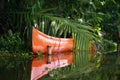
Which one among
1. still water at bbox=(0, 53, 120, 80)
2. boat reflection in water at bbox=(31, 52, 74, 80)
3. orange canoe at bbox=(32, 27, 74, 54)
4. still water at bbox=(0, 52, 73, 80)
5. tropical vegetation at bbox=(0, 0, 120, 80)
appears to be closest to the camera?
still water at bbox=(0, 52, 73, 80)

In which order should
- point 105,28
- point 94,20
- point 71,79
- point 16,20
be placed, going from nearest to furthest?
1. point 71,79
2. point 16,20
3. point 94,20
4. point 105,28

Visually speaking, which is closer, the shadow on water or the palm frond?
the shadow on water

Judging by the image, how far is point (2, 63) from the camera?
39.0 ft

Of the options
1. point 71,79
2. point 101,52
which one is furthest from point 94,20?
point 71,79

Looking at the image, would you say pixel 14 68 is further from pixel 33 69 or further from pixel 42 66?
pixel 42 66

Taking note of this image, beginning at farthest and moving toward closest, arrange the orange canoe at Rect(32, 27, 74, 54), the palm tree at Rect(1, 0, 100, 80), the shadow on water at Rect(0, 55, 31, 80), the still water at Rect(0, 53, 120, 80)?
the palm tree at Rect(1, 0, 100, 80)
the orange canoe at Rect(32, 27, 74, 54)
the still water at Rect(0, 53, 120, 80)
the shadow on water at Rect(0, 55, 31, 80)

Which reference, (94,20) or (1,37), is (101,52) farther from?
(1,37)

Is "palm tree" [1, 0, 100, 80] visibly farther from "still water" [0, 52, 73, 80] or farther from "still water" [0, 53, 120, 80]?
"still water" [0, 53, 120, 80]

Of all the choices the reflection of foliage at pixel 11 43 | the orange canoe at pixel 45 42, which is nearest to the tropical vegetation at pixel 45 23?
the reflection of foliage at pixel 11 43

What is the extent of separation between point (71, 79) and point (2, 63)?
11.2ft

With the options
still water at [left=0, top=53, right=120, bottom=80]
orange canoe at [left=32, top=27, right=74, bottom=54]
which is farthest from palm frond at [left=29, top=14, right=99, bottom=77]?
still water at [left=0, top=53, right=120, bottom=80]

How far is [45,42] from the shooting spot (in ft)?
50.4

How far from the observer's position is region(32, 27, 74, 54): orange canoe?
14977 mm

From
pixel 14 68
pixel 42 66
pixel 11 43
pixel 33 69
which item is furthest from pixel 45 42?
pixel 14 68
